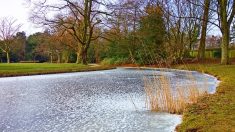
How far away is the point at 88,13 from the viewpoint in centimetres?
2042

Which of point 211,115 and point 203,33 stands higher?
point 203,33

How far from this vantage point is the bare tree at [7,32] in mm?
32688

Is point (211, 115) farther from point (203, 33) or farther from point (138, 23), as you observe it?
point (138, 23)

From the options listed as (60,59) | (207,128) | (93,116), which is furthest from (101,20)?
(207,128)

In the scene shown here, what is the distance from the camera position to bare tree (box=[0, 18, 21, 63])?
3269 centimetres

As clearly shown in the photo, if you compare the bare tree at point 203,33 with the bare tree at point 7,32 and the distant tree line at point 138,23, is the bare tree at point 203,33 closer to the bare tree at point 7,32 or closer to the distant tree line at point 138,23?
the distant tree line at point 138,23

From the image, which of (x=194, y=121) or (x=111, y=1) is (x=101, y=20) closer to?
(x=111, y=1)

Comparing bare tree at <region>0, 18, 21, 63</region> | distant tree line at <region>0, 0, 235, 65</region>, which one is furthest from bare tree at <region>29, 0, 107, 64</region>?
bare tree at <region>0, 18, 21, 63</region>

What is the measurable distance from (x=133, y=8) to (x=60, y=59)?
1623 cm

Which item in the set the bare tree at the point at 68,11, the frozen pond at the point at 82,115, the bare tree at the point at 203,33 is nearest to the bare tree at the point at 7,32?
the bare tree at the point at 68,11

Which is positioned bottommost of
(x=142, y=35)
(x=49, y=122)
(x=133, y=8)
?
(x=49, y=122)

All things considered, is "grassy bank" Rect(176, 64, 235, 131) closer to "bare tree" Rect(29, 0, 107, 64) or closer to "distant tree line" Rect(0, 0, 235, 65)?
"distant tree line" Rect(0, 0, 235, 65)

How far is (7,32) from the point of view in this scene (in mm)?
35438

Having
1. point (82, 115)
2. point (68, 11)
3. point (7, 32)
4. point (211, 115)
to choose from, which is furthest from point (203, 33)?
point (7, 32)
